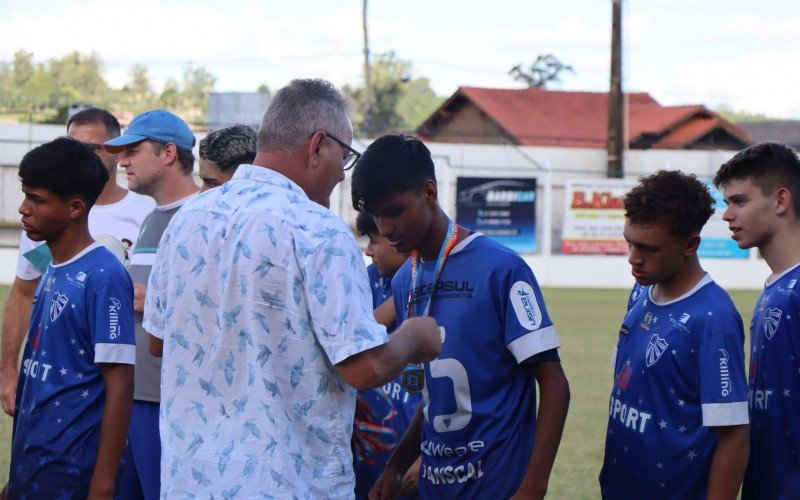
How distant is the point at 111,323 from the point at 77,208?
512 mm

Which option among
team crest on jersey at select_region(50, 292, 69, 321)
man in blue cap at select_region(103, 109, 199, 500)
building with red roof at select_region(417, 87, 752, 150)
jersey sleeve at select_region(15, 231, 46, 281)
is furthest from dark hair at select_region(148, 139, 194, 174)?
building with red roof at select_region(417, 87, 752, 150)

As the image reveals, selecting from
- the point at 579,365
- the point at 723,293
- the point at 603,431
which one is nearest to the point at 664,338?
the point at 723,293

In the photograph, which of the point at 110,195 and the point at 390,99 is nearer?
the point at 110,195

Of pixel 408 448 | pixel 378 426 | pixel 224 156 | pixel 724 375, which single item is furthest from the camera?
pixel 224 156

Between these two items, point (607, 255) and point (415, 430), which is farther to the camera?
point (607, 255)

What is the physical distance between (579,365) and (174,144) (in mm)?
9015

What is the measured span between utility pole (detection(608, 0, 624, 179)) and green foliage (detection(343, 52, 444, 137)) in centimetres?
675

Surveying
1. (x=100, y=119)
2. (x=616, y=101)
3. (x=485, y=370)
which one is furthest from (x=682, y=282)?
(x=616, y=101)

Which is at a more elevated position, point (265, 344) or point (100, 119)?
point (100, 119)

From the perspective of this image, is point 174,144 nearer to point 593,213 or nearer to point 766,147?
point 766,147

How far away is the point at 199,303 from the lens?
2836 millimetres

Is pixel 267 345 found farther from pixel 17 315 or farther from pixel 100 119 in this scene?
pixel 100 119

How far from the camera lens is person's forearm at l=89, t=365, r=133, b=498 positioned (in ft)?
12.0

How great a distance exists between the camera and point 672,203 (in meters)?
3.63
